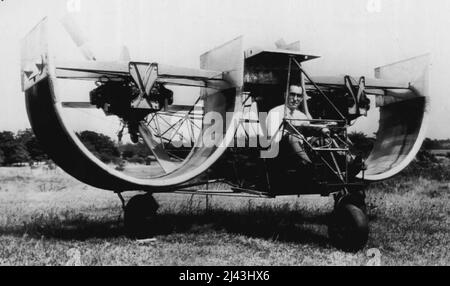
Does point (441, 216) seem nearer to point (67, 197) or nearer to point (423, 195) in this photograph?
point (423, 195)

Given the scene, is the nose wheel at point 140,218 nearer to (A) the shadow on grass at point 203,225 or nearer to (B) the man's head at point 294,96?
(A) the shadow on grass at point 203,225

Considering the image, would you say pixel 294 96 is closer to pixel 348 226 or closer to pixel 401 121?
pixel 348 226

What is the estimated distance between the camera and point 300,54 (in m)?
7.34

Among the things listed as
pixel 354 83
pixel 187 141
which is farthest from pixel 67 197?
pixel 354 83

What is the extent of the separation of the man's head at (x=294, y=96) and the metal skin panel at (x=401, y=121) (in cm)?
201

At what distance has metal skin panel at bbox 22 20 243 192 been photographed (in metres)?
5.59

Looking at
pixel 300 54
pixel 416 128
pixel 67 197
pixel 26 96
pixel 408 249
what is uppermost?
pixel 300 54

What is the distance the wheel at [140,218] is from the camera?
728cm

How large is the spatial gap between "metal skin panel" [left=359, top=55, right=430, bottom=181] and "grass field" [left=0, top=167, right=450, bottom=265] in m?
1.15

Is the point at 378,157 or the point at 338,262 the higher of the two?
the point at 378,157

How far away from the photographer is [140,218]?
736 cm

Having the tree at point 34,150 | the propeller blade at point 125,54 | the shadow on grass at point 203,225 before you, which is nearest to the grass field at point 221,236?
the shadow on grass at point 203,225

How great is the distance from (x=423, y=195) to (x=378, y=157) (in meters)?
5.12
